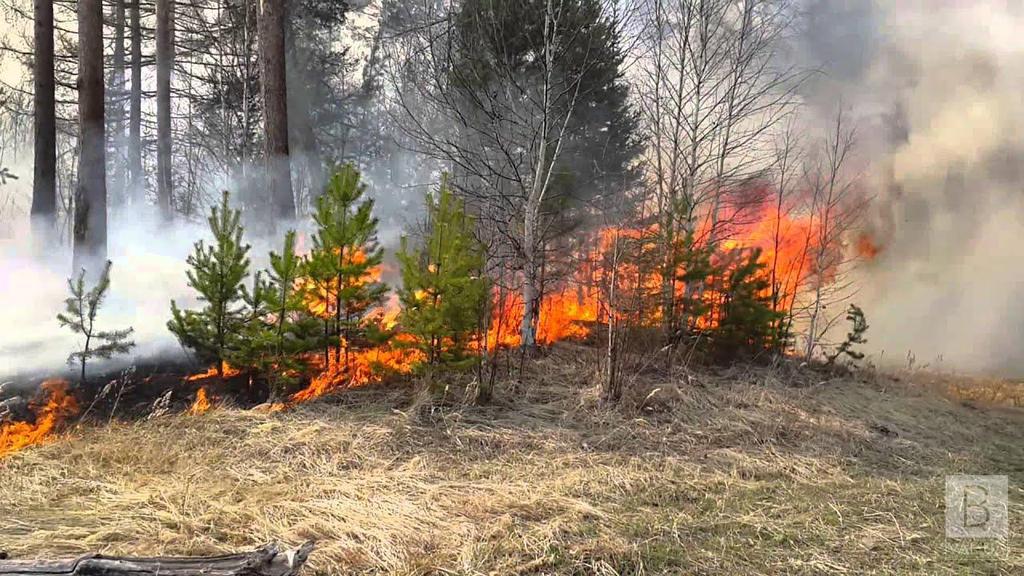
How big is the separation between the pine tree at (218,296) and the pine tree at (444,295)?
172 centimetres

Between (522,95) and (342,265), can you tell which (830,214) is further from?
(342,265)

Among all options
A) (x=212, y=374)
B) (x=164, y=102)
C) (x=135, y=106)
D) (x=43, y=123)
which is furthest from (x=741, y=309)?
(x=135, y=106)

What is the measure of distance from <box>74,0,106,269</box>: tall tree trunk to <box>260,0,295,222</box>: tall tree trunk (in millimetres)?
2461

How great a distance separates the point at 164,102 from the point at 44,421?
11736 mm

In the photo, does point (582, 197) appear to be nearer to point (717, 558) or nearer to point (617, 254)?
point (617, 254)

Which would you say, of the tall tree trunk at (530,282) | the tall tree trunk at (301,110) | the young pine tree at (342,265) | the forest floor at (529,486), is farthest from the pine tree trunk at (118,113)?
the forest floor at (529,486)

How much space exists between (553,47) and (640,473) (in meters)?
5.68

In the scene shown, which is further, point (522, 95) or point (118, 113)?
point (118, 113)

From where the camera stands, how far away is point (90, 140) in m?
8.65

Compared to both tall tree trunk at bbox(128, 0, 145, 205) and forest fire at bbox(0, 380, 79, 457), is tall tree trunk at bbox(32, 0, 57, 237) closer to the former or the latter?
tall tree trunk at bbox(128, 0, 145, 205)

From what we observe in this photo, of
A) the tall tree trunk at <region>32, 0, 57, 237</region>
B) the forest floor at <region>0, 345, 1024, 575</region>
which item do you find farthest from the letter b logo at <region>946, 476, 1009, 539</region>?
the tall tree trunk at <region>32, 0, 57, 237</region>

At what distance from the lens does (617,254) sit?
6770 millimetres

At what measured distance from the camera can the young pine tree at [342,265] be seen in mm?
6418

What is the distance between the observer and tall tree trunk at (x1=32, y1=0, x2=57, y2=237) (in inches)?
395
